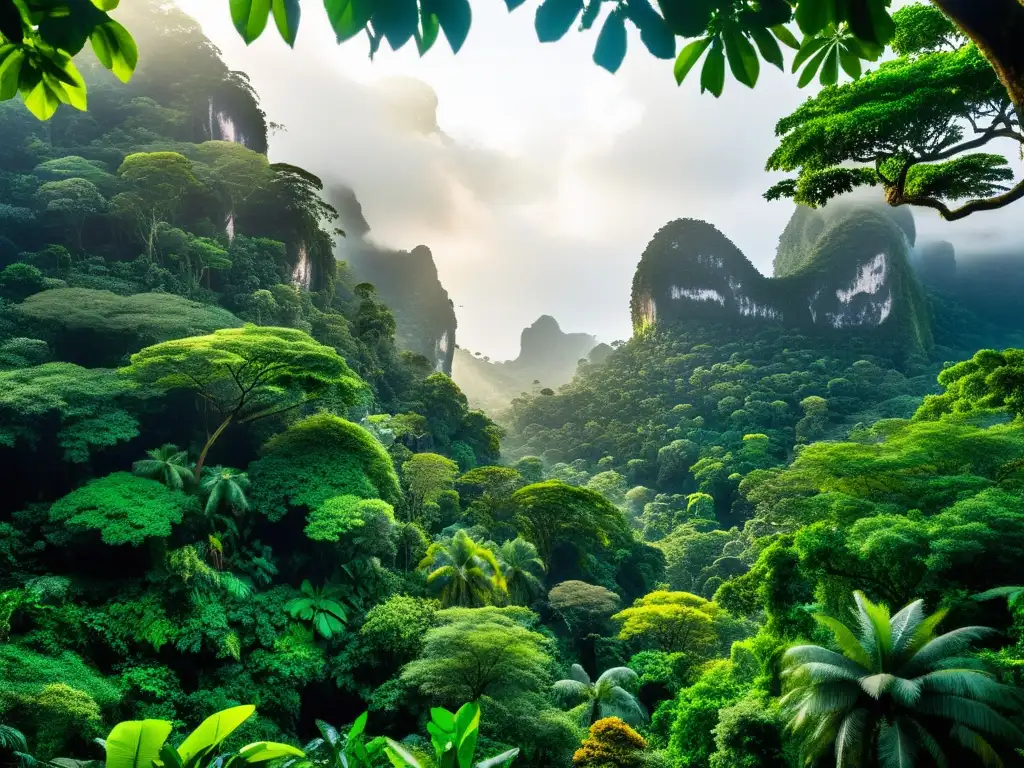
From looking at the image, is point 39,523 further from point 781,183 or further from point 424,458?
point 781,183

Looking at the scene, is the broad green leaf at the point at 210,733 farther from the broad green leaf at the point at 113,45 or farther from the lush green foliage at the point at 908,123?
the lush green foliage at the point at 908,123

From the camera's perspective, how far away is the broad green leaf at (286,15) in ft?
3.44

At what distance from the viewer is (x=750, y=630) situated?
2423cm

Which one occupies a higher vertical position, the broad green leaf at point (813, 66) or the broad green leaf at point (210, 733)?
the broad green leaf at point (813, 66)

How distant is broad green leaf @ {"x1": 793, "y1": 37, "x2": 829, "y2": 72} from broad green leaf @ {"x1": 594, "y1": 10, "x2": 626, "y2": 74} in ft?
2.28

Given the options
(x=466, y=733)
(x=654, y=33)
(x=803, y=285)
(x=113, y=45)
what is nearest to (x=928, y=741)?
(x=466, y=733)

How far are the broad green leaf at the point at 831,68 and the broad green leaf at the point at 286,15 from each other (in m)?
1.33

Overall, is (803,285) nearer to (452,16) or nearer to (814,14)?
(814,14)

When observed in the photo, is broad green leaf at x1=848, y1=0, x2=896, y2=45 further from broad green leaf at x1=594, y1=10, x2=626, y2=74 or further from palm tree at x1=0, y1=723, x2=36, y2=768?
palm tree at x1=0, y1=723, x2=36, y2=768

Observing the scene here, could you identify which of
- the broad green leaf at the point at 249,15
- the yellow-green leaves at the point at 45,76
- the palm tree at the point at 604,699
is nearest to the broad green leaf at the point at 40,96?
the yellow-green leaves at the point at 45,76

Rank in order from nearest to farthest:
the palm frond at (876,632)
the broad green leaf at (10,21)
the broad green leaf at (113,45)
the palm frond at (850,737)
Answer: the broad green leaf at (10,21), the broad green leaf at (113,45), the palm frond at (850,737), the palm frond at (876,632)

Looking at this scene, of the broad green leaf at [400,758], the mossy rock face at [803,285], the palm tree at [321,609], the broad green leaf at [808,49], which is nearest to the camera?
the broad green leaf at [808,49]

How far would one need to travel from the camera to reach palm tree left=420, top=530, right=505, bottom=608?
17906mm

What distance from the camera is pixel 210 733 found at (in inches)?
196
